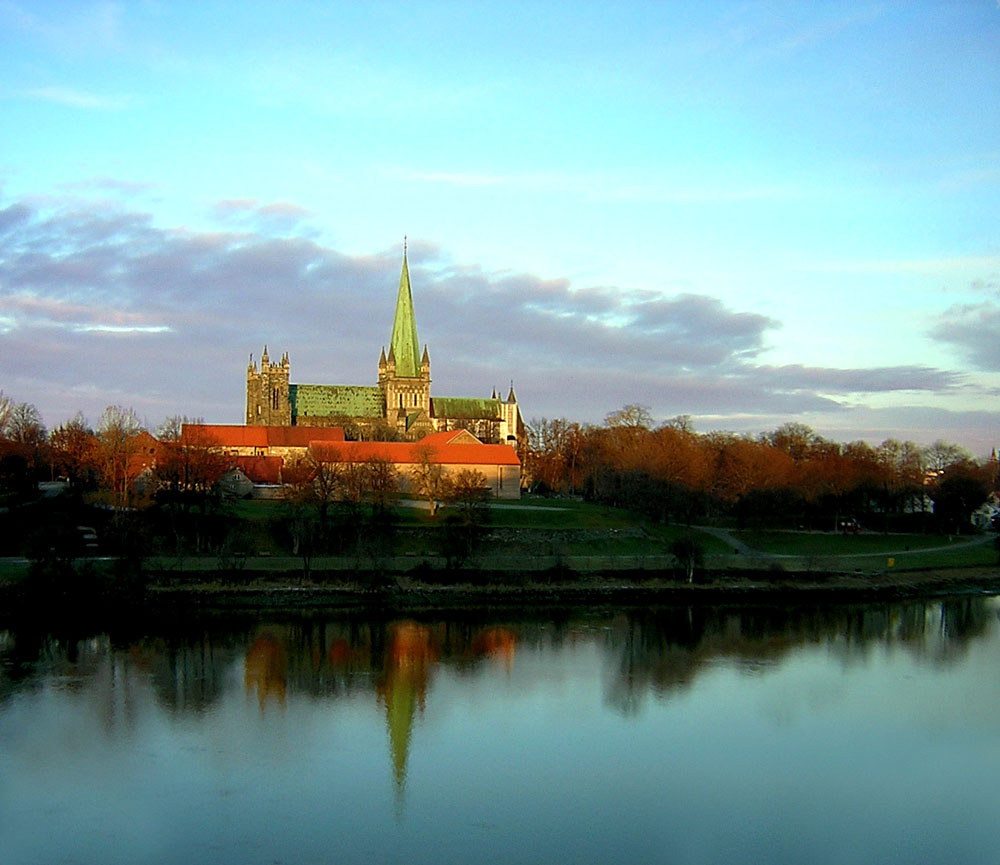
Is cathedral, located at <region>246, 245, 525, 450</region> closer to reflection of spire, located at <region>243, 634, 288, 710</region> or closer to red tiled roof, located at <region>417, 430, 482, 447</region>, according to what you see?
red tiled roof, located at <region>417, 430, 482, 447</region>

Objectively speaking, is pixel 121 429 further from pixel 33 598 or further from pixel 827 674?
pixel 827 674

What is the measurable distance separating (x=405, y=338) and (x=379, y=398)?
17.2ft

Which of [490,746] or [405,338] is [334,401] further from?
[490,746]

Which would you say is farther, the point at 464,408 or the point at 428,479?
the point at 464,408

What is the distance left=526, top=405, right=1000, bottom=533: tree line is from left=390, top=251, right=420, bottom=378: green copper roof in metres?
15.4

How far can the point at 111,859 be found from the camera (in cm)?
1273

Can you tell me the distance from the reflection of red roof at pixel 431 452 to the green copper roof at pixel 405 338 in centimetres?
2866

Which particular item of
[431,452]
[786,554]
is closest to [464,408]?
[431,452]

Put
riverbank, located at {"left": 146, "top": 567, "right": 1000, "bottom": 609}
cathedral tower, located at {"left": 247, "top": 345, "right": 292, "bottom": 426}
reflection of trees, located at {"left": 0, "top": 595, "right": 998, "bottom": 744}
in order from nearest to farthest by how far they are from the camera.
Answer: reflection of trees, located at {"left": 0, "top": 595, "right": 998, "bottom": 744} → riverbank, located at {"left": 146, "top": 567, "right": 1000, "bottom": 609} → cathedral tower, located at {"left": 247, "top": 345, "right": 292, "bottom": 426}

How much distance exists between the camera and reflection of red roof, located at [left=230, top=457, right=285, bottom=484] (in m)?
51.5

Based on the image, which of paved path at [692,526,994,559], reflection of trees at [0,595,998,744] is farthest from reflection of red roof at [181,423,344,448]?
reflection of trees at [0,595,998,744]

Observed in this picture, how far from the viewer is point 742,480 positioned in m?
48.4

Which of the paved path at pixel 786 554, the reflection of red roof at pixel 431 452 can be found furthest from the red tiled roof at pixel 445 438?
the paved path at pixel 786 554

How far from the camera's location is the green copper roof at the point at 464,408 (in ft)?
289
